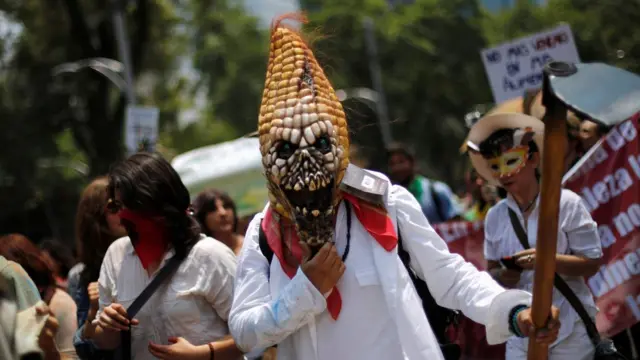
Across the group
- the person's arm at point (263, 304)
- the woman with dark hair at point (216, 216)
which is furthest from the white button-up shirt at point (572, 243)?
the woman with dark hair at point (216, 216)

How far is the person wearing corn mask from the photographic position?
11.2ft

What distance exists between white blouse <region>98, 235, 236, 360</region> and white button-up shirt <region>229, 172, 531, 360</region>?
2.37ft

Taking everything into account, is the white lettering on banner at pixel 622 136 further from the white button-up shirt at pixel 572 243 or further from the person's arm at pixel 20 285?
the person's arm at pixel 20 285

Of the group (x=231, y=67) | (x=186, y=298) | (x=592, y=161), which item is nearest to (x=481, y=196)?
(x=592, y=161)

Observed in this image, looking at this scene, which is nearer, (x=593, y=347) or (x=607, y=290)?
(x=593, y=347)

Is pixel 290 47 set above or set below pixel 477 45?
above

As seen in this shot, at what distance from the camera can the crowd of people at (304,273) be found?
341 centimetres

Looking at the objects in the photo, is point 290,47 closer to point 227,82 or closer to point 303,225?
point 303,225

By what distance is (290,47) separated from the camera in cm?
367

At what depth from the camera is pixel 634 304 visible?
5.80 meters

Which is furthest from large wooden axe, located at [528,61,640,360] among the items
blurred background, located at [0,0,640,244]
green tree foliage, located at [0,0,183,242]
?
green tree foliage, located at [0,0,183,242]

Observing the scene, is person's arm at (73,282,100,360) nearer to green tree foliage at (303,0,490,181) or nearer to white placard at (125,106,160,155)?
white placard at (125,106,160,155)

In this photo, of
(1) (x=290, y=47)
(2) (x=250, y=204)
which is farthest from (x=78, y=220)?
(2) (x=250, y=204)

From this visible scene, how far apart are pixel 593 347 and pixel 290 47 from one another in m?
2.23
